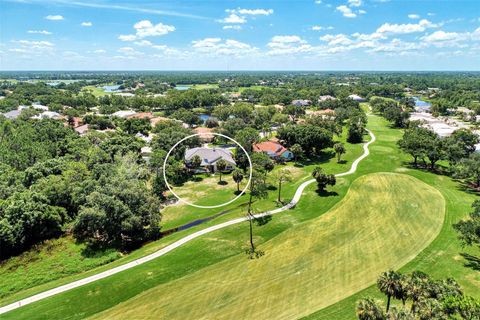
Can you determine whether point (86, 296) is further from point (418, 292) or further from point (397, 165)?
point (397, 165)

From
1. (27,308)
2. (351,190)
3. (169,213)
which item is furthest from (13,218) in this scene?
(351,190)

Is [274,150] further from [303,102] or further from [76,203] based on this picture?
[303,102]

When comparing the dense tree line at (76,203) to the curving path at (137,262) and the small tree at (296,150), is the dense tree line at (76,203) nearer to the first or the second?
the curving path at (137,262)

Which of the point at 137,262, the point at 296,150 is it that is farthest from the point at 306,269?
the point at 296,150

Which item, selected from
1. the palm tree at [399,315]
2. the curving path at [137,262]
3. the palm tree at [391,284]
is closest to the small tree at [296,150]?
the curving path at [137,262]

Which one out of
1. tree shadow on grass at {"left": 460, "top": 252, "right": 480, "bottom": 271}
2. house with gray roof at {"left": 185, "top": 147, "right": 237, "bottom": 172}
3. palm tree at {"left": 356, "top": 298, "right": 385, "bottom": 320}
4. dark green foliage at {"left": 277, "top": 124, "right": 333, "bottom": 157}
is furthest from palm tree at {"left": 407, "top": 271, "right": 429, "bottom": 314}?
dark green foliage at {"left": 277, "top": 124, "right": 333, "bottom": 157}

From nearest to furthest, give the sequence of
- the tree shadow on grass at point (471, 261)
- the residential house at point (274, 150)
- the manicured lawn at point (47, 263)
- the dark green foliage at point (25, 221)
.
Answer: the manicured lawn at point (47, 263) → the tree shadow on grass at point (471, 261) → the dark green foliage at point (25, 221) → the residential house at point (274, 150)

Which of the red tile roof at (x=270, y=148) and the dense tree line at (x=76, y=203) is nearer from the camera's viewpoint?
the dense tree line at (x=76, y=203)
